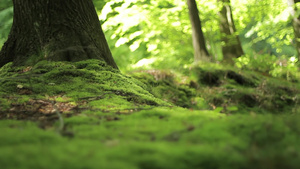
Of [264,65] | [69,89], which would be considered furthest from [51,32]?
[264,65]

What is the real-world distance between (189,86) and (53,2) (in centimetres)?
402

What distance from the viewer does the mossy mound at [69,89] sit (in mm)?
2613

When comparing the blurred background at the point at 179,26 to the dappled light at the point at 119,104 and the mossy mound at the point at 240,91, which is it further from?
the mossy mound at the point at 240,91

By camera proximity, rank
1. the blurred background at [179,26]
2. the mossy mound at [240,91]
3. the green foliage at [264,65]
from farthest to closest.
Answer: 1. the blurred background at [179,26]
2. the green foliage at [264,65]
3. the mossy mound at [240,91]

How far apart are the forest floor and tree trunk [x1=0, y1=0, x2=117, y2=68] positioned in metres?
0.31

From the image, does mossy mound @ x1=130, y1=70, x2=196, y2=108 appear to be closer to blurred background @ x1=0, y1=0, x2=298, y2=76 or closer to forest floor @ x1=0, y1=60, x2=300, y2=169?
blurred background @ x1=0, y1=0, x2=298, y2=76

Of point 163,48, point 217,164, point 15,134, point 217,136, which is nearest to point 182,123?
point 217,136

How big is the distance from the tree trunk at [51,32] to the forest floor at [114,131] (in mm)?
313

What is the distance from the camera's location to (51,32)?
3844mm

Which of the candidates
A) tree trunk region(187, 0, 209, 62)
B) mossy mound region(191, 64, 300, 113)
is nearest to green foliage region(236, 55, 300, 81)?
mossy mound region(191, 64, 300, 113)

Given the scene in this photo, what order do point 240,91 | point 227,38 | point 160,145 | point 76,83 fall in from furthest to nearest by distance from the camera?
point 227,38
point 240,91
point 76,83
point 160,145

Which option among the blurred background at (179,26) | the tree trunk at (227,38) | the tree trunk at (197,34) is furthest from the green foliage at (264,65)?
the tree trunk at (227,38)

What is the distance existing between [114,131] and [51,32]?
2852 millimetres

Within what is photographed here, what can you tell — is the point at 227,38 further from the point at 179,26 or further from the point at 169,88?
the point at 169,88
